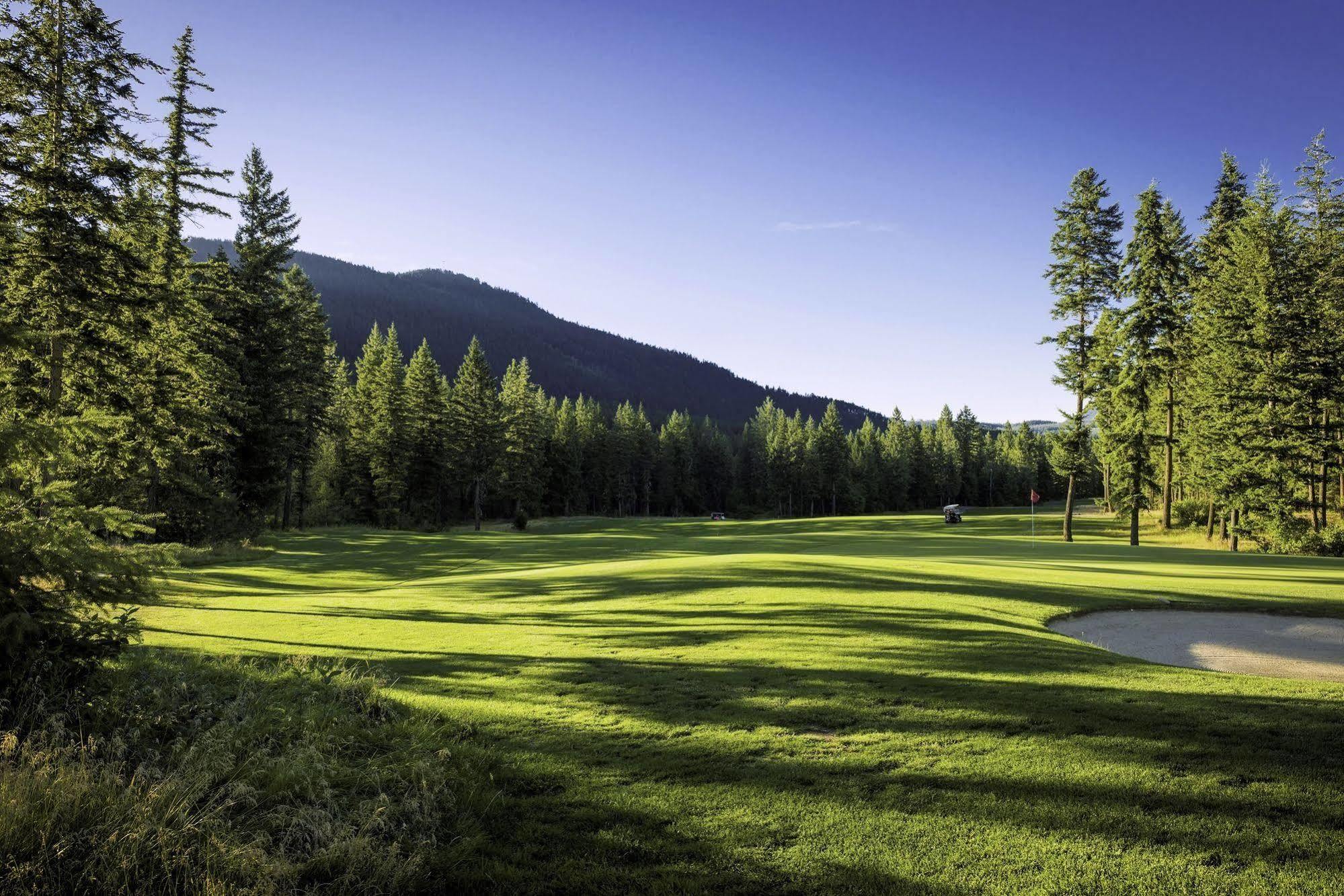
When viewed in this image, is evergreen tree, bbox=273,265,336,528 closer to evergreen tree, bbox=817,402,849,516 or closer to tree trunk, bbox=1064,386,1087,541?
tree trunk, bbox=1064,386,1087,541

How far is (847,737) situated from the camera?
20.5 feet

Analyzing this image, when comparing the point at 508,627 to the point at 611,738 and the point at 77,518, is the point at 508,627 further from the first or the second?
the point at 77,518

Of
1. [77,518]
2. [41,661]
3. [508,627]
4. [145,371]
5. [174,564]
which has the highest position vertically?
[145,371]

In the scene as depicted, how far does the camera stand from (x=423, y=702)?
7.38 meters

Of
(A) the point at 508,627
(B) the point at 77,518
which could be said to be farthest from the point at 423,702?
(A) the point at 508,627

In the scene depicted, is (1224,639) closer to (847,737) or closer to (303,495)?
(847,737)

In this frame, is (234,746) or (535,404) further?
(535,404)

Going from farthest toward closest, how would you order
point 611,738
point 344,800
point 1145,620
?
point 1145,620 < point 611,738 < point 344,800

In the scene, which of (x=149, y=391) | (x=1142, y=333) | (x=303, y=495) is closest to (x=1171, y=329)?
(x=1142, y=333)

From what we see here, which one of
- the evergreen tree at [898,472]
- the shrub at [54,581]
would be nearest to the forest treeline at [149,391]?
the shrub at [54,581]

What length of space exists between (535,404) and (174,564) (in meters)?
71.1

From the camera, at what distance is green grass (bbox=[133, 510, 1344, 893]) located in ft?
14.0

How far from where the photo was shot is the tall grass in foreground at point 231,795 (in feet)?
12.4

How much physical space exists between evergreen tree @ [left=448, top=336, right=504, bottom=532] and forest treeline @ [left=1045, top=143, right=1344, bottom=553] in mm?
50212
